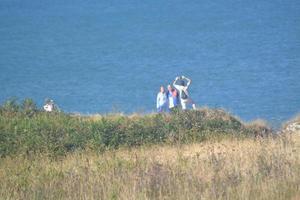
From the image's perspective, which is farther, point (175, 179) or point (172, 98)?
point (172, 98)

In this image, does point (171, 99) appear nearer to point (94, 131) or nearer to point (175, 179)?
point (94, 131)

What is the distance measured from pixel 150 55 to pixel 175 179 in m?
93.1

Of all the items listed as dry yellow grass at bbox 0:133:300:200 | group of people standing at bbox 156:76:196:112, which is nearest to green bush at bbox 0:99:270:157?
group of people standing at bbox 156:76:196:112

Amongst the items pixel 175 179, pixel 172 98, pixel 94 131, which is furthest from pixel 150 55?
pixel 175 179

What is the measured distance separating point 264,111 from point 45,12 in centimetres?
12397

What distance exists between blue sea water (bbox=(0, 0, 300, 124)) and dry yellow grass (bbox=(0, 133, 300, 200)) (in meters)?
18.8

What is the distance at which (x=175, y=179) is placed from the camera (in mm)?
8375

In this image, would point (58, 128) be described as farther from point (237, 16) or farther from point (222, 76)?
point (237, 16)

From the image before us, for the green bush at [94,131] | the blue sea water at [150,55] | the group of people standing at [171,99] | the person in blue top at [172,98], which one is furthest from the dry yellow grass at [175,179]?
Answer: the blue sea water at [150,55]

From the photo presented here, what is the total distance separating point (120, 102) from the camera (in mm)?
64875

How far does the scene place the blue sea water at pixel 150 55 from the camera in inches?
2655

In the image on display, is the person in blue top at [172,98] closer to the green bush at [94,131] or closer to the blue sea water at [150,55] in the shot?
the blue sea water at [150,55]

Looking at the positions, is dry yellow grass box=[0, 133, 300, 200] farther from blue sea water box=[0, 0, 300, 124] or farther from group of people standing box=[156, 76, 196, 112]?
blue sea water box=[0, 0, 300, 124]

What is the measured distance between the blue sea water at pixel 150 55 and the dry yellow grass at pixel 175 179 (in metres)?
18.8
